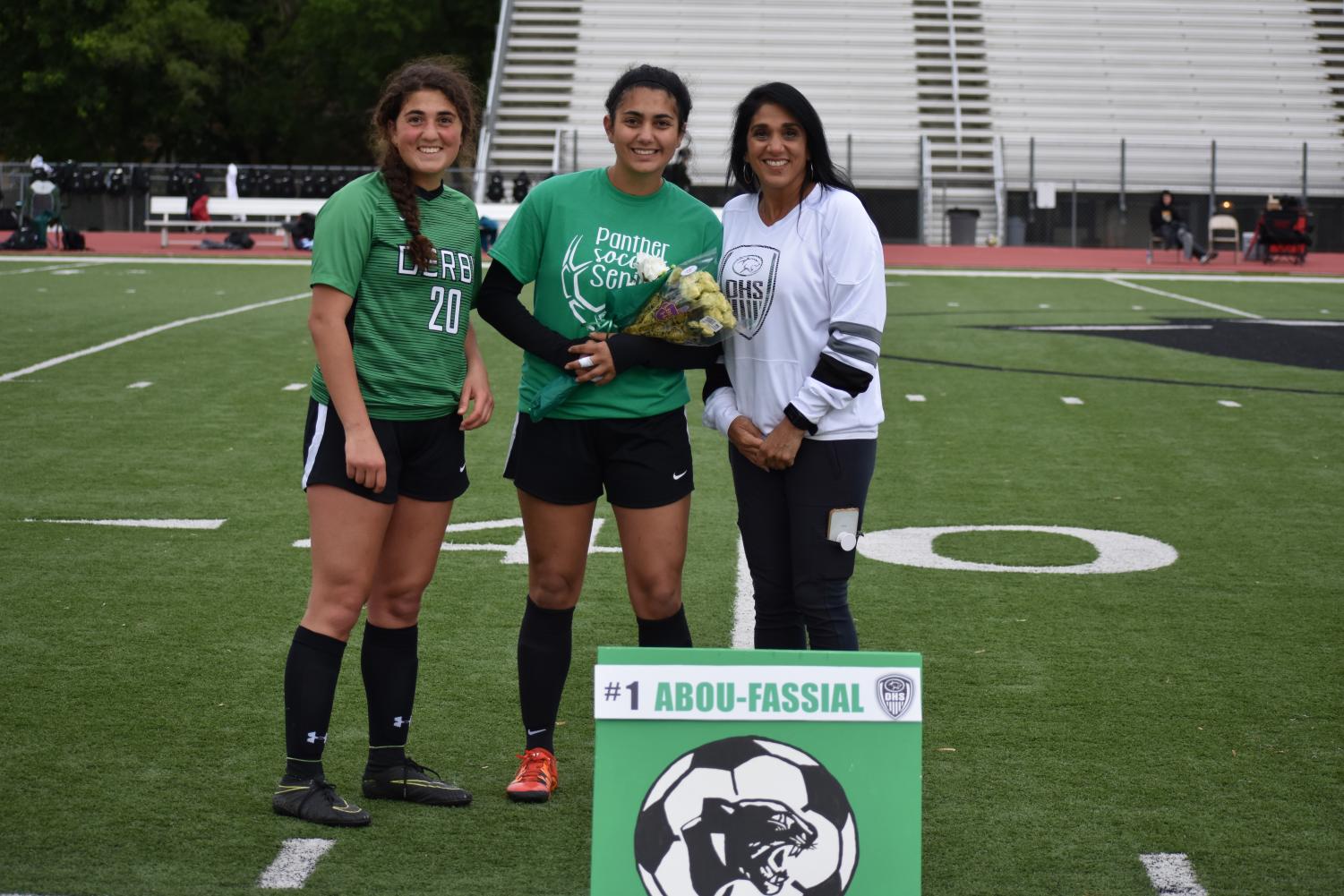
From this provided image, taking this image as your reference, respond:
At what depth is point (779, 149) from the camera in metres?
3.59

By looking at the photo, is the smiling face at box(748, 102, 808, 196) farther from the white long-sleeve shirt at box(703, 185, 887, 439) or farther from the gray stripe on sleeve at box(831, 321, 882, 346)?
the gray stripe on sleeve at box(831, 321, 882, 346)

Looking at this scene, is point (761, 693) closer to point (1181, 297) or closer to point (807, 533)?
point (807, 533)

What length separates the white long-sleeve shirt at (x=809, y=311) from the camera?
357 centimetres

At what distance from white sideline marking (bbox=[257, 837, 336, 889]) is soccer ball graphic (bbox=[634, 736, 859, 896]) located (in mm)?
799

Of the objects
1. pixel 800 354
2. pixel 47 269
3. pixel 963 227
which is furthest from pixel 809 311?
pixel 963 227

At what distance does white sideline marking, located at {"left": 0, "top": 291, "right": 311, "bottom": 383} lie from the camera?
11508 millimetres

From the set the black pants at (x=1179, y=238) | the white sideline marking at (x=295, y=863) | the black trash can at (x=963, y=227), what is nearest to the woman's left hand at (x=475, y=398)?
the white sideline marking at (x=295, y=863)

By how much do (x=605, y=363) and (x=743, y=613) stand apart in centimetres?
213

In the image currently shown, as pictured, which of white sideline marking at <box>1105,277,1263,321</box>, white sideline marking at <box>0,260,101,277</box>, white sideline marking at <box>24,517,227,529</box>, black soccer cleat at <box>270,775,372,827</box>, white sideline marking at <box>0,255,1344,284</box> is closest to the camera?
black soccer cleat at <box>270,775,372,827</box>

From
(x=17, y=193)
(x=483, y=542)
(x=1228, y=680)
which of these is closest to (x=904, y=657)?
(x=1228, y=680)

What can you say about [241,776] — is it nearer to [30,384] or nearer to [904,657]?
[904,657]

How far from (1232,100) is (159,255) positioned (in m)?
24.2

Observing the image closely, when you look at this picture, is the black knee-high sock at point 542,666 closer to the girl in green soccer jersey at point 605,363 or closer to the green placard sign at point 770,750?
the girl in green soccer jersey at point 605,363

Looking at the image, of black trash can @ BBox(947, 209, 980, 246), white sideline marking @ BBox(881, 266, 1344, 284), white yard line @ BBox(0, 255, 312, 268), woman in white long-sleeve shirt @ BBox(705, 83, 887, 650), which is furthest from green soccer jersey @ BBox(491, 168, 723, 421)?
black trash can @ BBox(947, 209, 980, 246)
